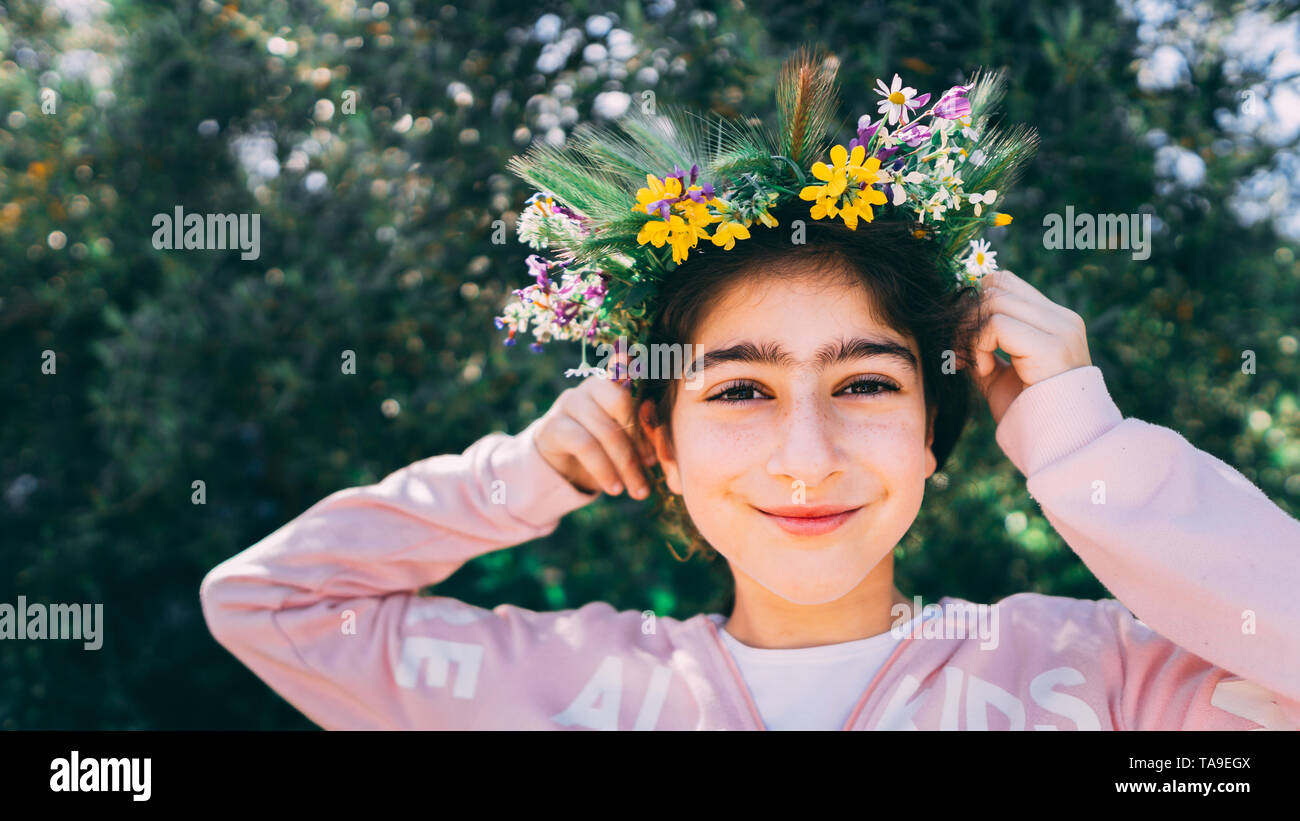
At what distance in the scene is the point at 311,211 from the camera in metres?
2.98

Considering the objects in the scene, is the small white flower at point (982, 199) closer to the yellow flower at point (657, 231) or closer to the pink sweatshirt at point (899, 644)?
the pink sweatshirt at point (899, 644)

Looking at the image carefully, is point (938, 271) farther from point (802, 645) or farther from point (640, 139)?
point (802, 645)

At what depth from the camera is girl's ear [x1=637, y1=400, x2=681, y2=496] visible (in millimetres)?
2186

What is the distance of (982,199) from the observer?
187 cm

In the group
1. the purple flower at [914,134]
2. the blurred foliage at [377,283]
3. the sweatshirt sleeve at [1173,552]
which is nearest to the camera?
the sweatshirt sleeve at [1173,552]

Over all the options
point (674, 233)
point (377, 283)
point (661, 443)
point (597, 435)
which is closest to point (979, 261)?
point (674, 233)

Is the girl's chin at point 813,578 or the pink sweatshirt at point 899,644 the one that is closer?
the pink sweatshirt at point 899,644

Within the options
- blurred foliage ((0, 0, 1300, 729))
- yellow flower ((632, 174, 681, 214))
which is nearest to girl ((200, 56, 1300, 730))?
yellow flower ((632, 174, 681, 214))

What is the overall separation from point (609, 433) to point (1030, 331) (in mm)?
936

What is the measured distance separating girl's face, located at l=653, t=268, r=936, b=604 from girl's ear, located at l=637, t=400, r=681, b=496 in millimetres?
218

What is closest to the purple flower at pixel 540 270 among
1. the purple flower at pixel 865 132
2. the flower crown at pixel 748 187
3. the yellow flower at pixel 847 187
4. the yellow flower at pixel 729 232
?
the flower crown at pixel 748 187

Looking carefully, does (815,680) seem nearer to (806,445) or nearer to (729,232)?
(806,445)

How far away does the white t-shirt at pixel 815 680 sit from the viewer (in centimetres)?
201

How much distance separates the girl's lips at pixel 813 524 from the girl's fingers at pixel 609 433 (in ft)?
1.56
